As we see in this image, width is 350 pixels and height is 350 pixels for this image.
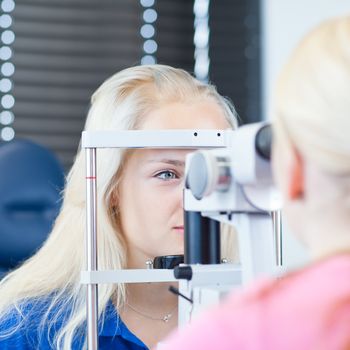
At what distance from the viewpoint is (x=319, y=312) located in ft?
2.53

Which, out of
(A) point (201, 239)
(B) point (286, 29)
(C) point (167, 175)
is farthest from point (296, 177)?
(B) point (286, 29)

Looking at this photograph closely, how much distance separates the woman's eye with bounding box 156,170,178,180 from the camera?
1.65 m

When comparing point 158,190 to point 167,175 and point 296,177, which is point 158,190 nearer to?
point 167,175

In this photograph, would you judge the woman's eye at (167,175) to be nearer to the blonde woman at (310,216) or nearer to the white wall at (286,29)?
the blonde woman at (310,216)

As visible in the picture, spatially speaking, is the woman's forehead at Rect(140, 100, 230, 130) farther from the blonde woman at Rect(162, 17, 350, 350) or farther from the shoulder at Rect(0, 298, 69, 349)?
the blonde woman at Rect(162, 17, 350, 350)

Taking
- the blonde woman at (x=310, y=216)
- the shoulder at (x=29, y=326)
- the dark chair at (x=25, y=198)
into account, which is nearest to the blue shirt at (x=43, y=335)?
the shoulder at (x=29, y=326)

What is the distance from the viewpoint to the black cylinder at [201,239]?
124cm

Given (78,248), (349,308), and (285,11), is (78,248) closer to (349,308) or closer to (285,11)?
(349,308)

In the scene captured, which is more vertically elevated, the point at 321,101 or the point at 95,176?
the point at 321,101

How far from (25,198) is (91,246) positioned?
3.16 feet

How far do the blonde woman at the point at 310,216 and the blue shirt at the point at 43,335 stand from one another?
0.85 m

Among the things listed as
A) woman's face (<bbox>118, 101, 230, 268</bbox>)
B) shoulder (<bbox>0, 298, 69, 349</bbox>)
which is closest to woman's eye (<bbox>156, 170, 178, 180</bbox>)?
woman's face (<bbox>118, 101, 230, 268</bbox>)

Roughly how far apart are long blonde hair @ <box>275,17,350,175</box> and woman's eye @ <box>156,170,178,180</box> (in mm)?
806

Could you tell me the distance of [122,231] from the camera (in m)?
1.74
